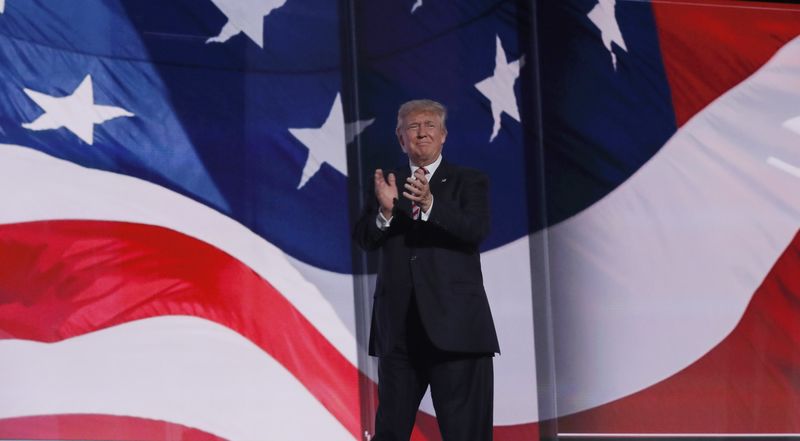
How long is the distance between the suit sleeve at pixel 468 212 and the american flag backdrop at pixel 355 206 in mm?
1267

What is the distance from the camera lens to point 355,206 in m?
3.95

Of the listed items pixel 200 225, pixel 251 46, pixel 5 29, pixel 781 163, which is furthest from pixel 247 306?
pixel 781 163

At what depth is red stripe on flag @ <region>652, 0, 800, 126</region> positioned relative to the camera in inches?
167

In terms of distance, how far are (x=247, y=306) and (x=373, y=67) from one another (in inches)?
41.8

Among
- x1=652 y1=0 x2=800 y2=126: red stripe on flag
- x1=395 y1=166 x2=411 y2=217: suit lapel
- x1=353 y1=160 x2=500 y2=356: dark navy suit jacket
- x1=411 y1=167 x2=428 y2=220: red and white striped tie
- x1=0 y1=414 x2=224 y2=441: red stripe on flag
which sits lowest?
x1=0 y1=414 x2=224 y2=441: red stripe on flag

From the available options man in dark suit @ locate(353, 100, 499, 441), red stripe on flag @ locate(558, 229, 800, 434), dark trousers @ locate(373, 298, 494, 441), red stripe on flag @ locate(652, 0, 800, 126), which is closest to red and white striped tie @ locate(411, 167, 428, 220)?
man in dark suit @ locate(353, 100, 499, 441)

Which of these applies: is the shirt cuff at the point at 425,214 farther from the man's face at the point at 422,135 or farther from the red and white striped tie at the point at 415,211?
the man's face at the point at 422,135

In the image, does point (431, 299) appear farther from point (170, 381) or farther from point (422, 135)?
point (170, 381)

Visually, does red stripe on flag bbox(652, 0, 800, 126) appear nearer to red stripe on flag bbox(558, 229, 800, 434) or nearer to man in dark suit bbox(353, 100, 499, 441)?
red stripe on flag bbox(558, 229, 800, 434)

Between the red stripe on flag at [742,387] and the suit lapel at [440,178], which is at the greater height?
the suit lapel at [440,178]

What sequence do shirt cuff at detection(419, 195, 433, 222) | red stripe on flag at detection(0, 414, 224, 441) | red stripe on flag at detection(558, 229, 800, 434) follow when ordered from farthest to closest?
red stripe on flag at detection(558, 229, 800, 434) < red stripe on flag at detection(0, 414, 224, 441) < shirt cuff at detection(419, 195, 433, 222)

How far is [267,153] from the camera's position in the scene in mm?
3889

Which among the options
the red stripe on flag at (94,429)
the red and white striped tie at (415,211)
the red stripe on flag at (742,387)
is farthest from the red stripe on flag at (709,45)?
the red stripe on flag at (94,429)

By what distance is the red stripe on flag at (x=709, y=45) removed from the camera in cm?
424
